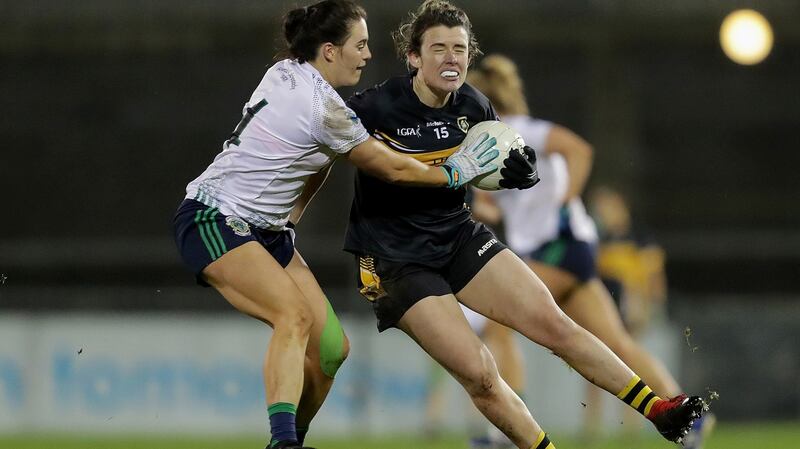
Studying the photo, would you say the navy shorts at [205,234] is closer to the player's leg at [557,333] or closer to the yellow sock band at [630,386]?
the player's leg at [557,333]

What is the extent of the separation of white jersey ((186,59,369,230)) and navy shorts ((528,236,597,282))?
2.41m

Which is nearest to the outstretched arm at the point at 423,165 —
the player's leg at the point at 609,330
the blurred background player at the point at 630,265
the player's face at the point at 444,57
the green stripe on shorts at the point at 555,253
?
the player's face at the point at 444,57

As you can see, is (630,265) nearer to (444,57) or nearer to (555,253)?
(555,253)

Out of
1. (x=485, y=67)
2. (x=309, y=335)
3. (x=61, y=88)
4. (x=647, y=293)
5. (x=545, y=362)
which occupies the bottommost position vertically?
(x=61, y=88)

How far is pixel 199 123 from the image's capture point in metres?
19.6

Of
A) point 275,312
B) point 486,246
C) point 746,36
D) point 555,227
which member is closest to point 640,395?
point 486,246

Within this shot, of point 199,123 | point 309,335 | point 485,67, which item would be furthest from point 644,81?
point 309,335

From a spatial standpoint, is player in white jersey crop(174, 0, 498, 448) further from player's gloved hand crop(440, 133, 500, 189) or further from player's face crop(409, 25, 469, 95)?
player's face crop(409, 25, 469, 95)

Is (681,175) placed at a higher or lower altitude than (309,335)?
lower

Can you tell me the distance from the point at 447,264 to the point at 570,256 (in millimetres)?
2121

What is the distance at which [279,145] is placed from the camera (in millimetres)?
6090

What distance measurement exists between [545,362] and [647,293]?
1.14 meters

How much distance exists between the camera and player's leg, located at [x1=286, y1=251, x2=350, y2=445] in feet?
20.7

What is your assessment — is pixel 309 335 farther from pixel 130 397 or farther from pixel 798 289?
pixel 798 289
